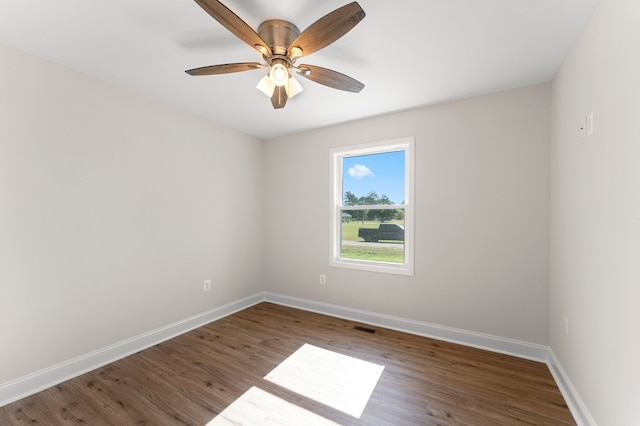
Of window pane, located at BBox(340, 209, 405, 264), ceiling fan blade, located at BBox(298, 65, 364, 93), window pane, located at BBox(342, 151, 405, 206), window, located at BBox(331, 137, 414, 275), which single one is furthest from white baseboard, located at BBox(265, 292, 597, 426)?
ceiling fan blade, located at BBox(298, 65, 364, 93)

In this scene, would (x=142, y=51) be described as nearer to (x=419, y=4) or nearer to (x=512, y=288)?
(x=419, y=4)

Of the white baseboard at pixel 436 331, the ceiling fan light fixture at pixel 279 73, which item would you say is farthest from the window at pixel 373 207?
the ceiling fan light fixture at pixel 279 73

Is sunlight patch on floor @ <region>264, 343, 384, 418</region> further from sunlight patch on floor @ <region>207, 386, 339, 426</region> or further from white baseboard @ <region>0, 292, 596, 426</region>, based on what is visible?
white baseboard @ <region>0, 292, 596, 426</region>

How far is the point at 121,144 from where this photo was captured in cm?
239

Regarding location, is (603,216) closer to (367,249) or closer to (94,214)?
(367,249)

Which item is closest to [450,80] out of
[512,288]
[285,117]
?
[285,117]

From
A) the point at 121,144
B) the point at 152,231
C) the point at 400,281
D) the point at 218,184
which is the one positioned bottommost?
the point at 400,281

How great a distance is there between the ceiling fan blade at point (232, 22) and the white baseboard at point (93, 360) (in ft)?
8.78

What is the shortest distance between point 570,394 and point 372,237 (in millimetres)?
2028

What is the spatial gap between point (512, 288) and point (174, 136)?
144 inches

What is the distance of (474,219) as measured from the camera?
8.45 ft

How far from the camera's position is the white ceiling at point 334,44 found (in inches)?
58.1

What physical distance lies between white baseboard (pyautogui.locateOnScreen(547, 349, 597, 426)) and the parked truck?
5.22 ft

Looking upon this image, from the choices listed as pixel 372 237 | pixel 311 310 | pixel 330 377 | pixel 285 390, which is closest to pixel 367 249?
pixel 372 237
